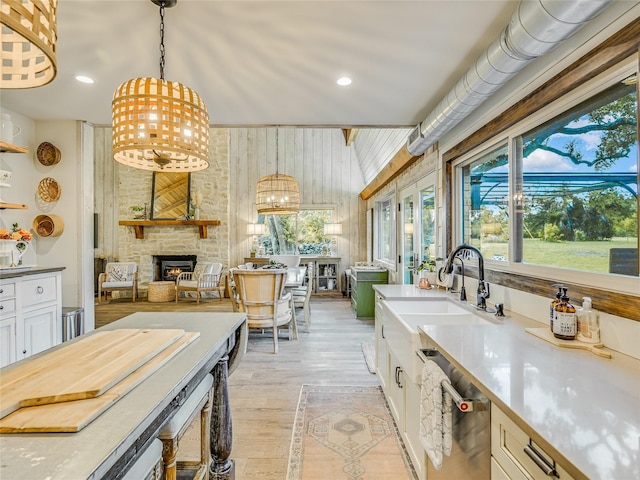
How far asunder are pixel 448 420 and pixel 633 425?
646 millimetres

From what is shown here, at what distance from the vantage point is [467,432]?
4.08ft

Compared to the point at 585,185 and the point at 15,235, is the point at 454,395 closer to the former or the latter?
the point at 585,185

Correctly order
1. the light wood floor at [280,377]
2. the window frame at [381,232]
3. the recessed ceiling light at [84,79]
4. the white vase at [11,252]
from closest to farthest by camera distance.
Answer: the light wood floor at [280,377] → the recessed ceiling light at [84,79] → the white vase at [11,252] → the window frame at [381,232]

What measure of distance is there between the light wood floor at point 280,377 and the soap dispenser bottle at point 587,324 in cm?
170

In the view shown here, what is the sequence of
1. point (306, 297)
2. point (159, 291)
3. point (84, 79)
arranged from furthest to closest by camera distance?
point (159, 291) < point (306, 297) < point (84, 79)

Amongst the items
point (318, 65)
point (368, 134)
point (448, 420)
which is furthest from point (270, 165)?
point (448, 420)

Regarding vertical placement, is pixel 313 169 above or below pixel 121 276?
above

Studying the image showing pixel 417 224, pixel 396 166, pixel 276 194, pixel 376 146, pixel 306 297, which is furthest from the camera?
pixel 376 146

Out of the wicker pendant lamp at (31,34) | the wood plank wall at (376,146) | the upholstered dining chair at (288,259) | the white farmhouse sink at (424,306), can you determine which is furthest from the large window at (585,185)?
the upholstered dining chair at (288,259)

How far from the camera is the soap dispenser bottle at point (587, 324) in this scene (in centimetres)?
132

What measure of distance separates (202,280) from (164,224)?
1635 mm

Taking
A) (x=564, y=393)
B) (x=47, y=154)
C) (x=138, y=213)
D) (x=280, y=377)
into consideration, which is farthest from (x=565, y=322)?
(x=138, y=213)

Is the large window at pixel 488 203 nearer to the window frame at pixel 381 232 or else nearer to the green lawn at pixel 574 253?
the green lawn at pixel 574 253

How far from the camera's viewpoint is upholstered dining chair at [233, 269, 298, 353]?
12.3 feet
